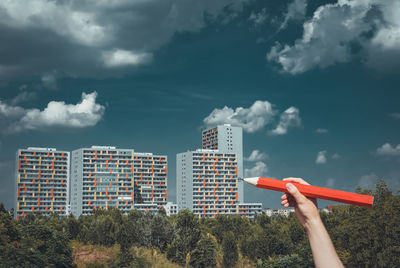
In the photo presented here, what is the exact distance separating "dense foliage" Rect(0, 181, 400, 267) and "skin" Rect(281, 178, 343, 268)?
120 feet

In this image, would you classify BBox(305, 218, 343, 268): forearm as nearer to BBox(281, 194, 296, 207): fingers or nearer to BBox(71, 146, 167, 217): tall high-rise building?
BBox(281, 194, 296, 207): fingers

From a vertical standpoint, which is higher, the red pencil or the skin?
the red pencil

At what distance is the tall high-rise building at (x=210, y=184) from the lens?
5807 inches

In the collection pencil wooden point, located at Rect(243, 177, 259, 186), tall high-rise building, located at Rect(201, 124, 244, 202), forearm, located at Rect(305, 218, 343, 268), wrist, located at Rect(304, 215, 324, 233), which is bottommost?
forearm, located at Rect(305, 218, 343, 268)

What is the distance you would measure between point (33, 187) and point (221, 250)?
A: 313ft

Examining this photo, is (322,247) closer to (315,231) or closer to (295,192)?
(315,231)

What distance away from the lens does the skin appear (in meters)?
1.84

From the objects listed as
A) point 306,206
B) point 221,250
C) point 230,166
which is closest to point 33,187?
point 230,166

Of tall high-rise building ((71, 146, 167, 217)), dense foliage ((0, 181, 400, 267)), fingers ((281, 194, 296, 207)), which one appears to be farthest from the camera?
tall high-rise building ((71, 146, 167, 217))

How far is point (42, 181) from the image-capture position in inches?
5423

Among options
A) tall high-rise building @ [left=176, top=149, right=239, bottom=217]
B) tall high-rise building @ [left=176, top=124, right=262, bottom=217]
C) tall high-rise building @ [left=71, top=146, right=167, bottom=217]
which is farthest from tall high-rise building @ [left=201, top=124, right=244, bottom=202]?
tall high-rise building @ [left=71, top=146, right=167, bottom=217]

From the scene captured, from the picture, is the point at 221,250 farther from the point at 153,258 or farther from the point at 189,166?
the point at 189,166

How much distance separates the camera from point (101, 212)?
98750 mm

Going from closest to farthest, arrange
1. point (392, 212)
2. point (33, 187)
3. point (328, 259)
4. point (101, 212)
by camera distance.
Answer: point (328, 259), point (392, 212), point (101, 212), point (33, 187)
